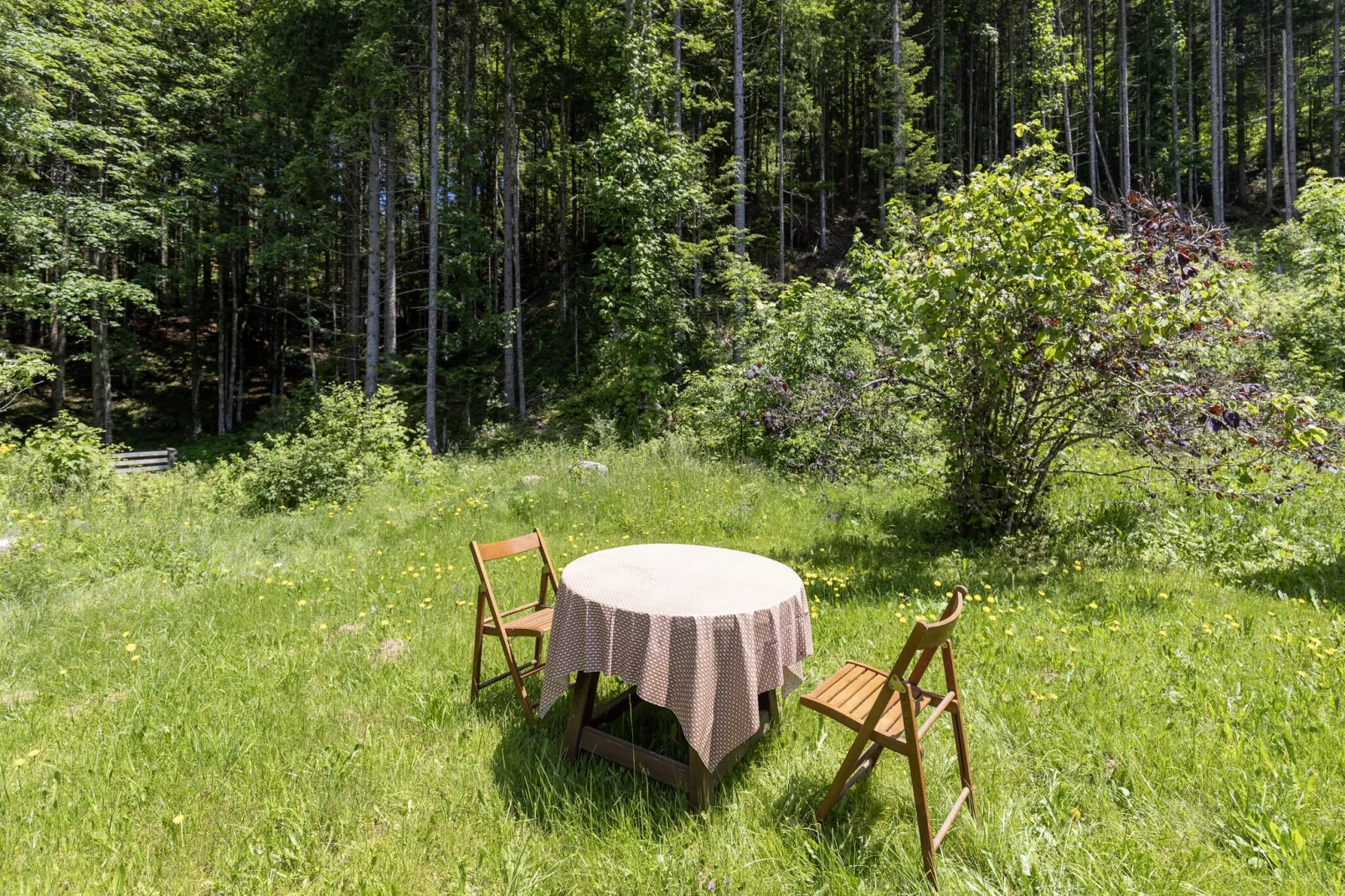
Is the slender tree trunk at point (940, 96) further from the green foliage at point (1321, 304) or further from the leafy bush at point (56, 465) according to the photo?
the leafy bush at point (56, 465)

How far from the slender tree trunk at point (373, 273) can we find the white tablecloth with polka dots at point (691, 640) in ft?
46.4

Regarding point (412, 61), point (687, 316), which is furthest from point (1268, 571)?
point (412, 61)

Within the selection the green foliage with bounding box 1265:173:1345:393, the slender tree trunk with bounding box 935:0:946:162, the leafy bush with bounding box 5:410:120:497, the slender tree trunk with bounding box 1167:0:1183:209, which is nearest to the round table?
the leafy bush with bounding box 5:410:120:497

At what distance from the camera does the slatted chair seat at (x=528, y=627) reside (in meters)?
3.35

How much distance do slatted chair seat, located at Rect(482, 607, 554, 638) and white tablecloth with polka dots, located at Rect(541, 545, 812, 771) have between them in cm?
57

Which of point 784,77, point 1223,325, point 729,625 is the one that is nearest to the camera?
point 729,625

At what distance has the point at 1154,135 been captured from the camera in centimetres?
2639

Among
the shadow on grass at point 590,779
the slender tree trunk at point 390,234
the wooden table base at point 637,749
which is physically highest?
the slender tree trunk at point 390,234

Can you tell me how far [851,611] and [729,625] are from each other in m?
2.33

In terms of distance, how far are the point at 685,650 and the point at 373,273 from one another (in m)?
15.7

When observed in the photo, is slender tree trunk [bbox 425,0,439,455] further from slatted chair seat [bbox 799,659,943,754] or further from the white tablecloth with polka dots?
slatted chair seat [bbox 799,659,943,754]

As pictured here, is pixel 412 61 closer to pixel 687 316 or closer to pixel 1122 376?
pixel 687 316

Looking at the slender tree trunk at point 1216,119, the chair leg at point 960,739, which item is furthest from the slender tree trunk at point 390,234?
the slender tree trunk at point 1216,119

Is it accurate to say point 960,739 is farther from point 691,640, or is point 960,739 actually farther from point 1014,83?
point 1014,83
